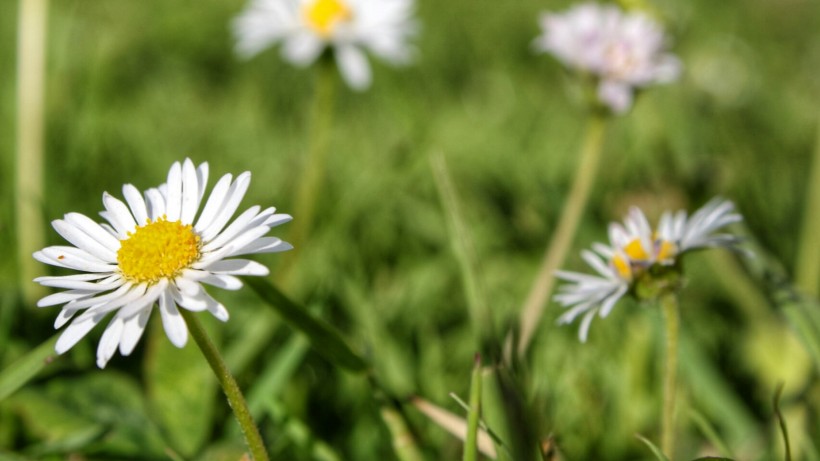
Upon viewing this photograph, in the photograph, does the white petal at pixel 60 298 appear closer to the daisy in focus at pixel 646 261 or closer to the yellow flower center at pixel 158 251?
the yellow flower center at pixel 158 251

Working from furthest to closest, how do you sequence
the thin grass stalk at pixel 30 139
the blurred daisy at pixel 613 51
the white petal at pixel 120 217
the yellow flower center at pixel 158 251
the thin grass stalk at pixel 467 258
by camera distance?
the thin grass stalk at pixel 30 139 → the blurred daisy at pixel 613 51 → the thin grass stalk at pixel 467 258 → the white petal at pixel 120 217 → the yellow flower center at pixel 158 251

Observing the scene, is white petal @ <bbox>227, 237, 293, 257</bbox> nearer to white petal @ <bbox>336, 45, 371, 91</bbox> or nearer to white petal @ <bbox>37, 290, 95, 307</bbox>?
white petal @ <bbox>37, 290, 95, 307</bbox>

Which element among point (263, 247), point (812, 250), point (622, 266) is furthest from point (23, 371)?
point (812, 250)

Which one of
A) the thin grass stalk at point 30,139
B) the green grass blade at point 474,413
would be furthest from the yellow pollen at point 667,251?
the thin grass stalk at point 30,139

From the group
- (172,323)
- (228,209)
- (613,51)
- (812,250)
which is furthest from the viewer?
(812,250)

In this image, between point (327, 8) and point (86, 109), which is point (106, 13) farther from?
point (327, 8)

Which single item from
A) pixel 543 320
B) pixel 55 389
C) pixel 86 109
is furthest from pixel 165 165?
pixel 543 320

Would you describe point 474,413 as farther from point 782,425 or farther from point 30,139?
point 30,139
